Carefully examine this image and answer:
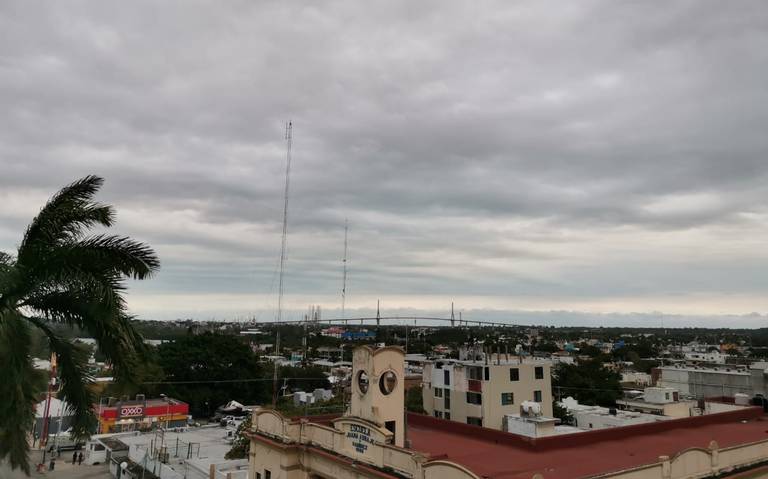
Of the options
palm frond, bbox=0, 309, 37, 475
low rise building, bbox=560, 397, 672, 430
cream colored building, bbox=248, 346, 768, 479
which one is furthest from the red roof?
palm frond, bbox=0, 309, 37, 475

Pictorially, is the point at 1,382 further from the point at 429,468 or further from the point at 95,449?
the point at 95,449

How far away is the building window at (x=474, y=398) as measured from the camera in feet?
148

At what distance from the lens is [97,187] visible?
45.6ft

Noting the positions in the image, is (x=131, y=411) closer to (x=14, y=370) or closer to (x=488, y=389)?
(x=488, y=389)

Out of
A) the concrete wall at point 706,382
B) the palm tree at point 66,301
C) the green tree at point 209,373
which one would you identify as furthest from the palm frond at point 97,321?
the green tree at point 209,373

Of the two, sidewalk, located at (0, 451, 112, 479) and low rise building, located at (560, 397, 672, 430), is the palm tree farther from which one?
sidewalk, located at (0, 451, 112, 479)

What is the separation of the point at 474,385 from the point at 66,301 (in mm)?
37344

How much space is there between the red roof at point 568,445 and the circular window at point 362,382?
2905mm

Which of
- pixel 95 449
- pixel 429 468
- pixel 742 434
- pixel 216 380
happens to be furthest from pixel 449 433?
pixel 216 380

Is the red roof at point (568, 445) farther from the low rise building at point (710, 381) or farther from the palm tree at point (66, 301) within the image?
the low rise building at point (710, 381)

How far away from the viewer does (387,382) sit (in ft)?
59.9

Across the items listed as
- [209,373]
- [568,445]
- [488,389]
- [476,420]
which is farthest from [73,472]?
[568,445]

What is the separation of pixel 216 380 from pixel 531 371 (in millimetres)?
45778

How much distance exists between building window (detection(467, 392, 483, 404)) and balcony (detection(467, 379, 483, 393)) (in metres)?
0.33
